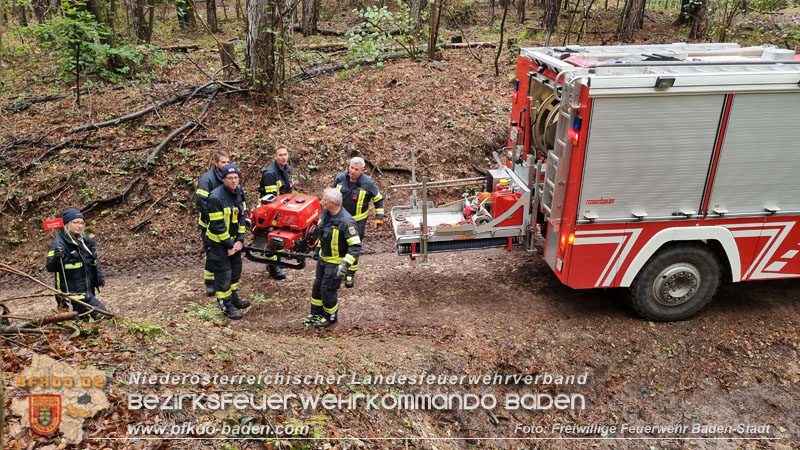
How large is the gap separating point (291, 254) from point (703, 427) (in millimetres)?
5094

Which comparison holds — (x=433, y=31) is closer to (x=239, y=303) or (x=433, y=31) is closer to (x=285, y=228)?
(x=285, y=228)

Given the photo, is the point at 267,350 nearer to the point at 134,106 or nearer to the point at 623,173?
the point at 623,173

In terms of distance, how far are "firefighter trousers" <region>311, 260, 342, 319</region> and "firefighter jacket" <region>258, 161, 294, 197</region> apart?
73.0 inches

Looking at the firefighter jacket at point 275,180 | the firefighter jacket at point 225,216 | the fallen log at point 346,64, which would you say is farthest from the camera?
the fallen log at point 346,64

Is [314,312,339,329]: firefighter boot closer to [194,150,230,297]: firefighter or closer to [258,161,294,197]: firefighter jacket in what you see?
[194,150,230,297]: firefighter

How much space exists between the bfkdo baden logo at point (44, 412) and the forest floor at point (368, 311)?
0.10 m

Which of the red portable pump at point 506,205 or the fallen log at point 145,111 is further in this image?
the fallen log at point 145,111

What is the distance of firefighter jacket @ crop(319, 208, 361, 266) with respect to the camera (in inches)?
236

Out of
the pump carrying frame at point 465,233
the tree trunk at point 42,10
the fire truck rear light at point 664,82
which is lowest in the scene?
the pump carrying frame at point 465,233

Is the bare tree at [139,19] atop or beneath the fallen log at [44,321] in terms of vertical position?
→ atop

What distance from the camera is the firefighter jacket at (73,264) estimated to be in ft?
18.8

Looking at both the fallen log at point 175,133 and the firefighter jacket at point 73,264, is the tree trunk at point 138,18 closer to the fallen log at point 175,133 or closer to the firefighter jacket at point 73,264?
the fallen log at point 175,133

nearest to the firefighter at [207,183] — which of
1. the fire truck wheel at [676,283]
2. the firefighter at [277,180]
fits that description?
the firefighter at [277,180]

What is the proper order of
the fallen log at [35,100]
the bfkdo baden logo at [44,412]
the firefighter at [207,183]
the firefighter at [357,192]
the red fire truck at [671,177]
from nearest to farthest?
the bfkdo baden logo at [44,412]
the red fire truck at [671,177]
the firefighter at [207,183]
the firefighter at [357,192]
the fallen log at [35,100]
